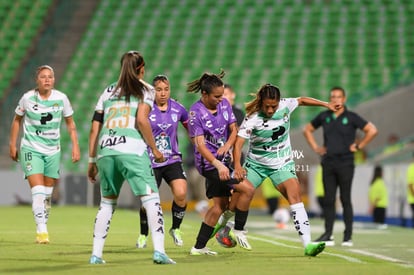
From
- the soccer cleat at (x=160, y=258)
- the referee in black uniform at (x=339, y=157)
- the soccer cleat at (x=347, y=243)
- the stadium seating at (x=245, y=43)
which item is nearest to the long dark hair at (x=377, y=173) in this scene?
the referee in black uniform at (x=339, y=157)

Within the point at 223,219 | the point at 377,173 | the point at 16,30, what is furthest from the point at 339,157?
the point at 16,30

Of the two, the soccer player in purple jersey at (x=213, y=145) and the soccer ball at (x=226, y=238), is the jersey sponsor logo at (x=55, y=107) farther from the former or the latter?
the soccer ball at (x=226, y=238)

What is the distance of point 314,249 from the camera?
10516mm

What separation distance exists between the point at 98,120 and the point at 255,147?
232 centimetres

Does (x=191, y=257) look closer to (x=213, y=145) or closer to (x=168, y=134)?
(x=213, y=145)

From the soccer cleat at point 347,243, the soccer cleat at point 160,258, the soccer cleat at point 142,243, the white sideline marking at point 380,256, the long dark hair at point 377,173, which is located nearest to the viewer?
the soccer cleat at point 160,258

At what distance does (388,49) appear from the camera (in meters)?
33.2

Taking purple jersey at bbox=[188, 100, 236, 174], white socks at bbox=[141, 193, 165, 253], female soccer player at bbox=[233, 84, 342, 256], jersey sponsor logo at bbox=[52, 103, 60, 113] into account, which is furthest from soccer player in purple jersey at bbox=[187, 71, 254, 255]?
jersey sponsor logo at bbox=[52, 103, 60, 113]

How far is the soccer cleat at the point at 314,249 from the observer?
10437 mm

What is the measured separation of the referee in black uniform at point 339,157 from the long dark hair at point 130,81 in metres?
5.23

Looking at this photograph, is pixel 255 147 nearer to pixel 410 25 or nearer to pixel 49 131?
pixel 49 131

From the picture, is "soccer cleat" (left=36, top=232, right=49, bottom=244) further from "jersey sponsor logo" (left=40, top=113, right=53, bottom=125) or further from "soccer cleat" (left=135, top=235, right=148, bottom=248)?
"jersey sponsor logo" (left=40, top=113, right=53, bottom=125)

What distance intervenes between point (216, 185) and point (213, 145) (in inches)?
17.1

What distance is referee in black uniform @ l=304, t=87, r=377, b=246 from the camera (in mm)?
13984
